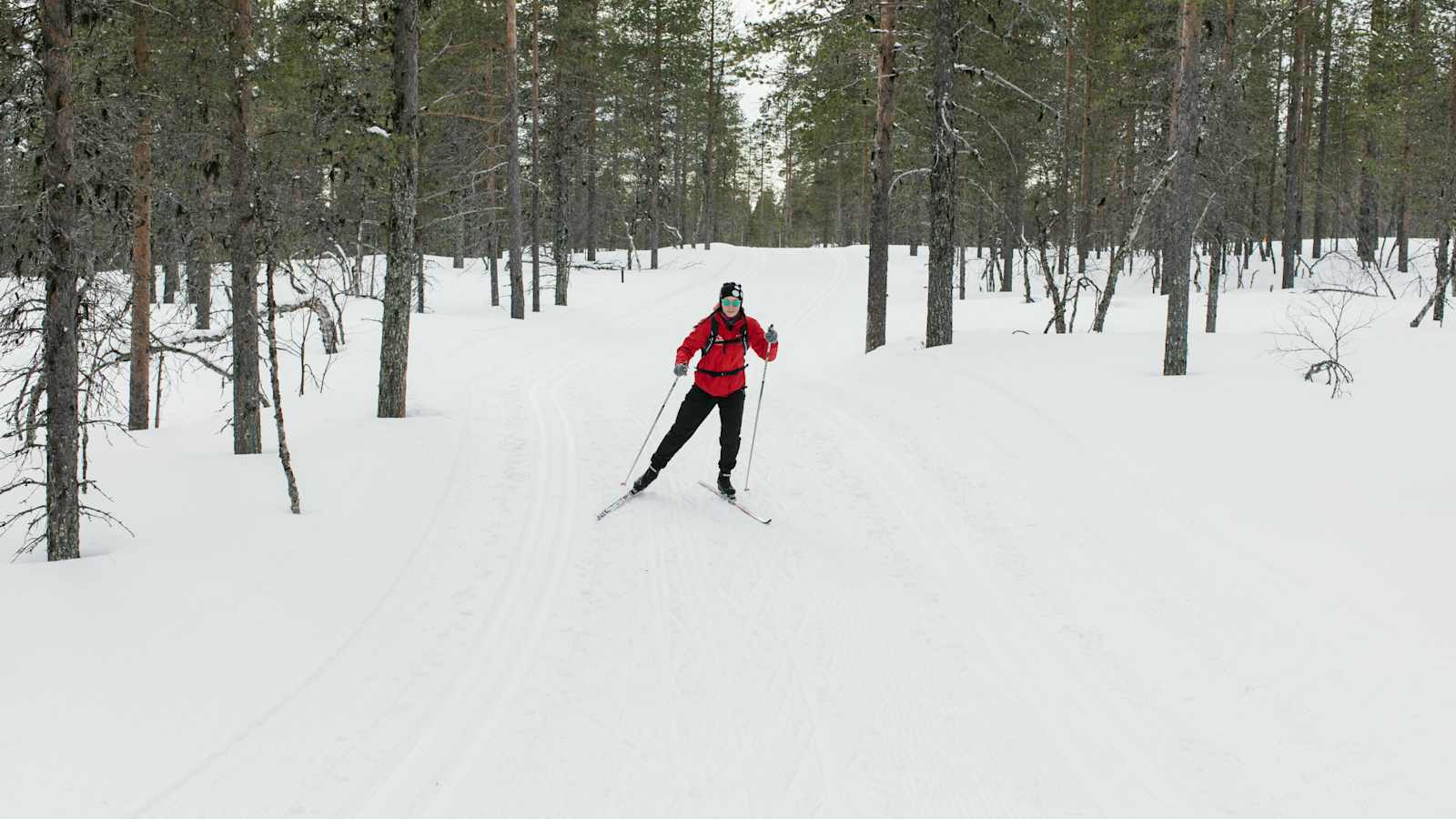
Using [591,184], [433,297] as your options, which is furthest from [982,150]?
[433,297]

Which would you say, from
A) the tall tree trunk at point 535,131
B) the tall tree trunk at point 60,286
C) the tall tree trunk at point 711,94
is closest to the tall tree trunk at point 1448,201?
the tall tree trunk at point 60,286

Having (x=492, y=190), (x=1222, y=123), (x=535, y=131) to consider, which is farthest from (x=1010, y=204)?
(x=492, y=190)

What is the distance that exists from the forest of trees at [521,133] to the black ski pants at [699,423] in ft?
11.9

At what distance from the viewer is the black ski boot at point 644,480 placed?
8648 mm

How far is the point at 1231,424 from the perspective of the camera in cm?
918

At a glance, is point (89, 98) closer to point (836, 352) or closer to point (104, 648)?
point (104, 648)

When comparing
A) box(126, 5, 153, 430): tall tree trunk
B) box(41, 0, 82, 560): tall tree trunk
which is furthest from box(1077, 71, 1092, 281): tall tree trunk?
box(41, 0, 82, 560): tall tree trunk

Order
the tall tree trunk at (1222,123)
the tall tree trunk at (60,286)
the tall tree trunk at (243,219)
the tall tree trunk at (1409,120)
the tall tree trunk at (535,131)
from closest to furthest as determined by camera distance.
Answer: the tall tree trunk at (60,286), the tall tree trunk at (243,219), the tall tree trunk at (1222,123), the tall tree trunk at (1409,120), the tall tree trunk at (535,131)

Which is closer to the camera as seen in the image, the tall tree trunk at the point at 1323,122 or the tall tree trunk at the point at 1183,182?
Answer: the tall tree trunk at the point at 1183,182

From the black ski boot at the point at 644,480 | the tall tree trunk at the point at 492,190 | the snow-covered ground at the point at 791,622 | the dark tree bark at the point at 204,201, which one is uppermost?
the tall tree trunk at the point at 492,190

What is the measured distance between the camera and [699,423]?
341 inches

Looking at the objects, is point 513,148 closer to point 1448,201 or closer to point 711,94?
point 711,94

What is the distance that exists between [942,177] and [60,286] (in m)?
12.9

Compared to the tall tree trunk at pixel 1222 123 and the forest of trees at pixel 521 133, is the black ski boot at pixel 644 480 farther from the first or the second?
the tall tree trunk at pixel 1222 123
